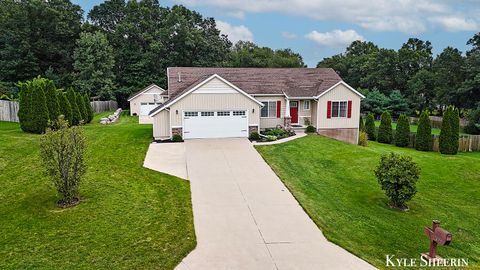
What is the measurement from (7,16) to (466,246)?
52676 millimetres

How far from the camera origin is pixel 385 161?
529 inches

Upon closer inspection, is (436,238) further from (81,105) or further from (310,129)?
(81,105)

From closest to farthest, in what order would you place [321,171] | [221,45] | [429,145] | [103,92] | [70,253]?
[70,253], [321,171], [429,145], [103,92], [221,45]

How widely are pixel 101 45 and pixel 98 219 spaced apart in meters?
40.1

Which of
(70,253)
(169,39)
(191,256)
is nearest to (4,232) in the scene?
(70,253)

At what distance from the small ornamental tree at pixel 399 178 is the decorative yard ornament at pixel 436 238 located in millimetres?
3647

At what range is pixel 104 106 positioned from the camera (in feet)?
147

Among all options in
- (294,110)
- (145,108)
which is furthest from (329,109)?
(145,108)

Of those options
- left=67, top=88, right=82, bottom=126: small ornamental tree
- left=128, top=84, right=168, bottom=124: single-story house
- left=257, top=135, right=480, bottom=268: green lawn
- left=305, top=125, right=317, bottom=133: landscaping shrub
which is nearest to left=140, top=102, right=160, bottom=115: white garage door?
left=128, top=84, right=168, bottom=124: single-story house

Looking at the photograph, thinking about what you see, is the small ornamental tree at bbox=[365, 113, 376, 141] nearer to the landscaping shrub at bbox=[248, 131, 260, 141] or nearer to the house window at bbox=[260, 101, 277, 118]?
the house window at bbox=[260, 101, 277, 118]

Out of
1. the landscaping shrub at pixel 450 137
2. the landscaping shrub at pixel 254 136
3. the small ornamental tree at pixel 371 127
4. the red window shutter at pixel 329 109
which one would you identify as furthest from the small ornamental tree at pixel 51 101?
the landscaping shrub at pixel 450 137

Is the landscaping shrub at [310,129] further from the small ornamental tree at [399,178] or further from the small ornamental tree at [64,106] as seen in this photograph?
the small ornamental tree at [64,106]

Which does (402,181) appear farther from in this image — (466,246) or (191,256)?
(191,256)

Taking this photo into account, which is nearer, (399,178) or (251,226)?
(251,226)
